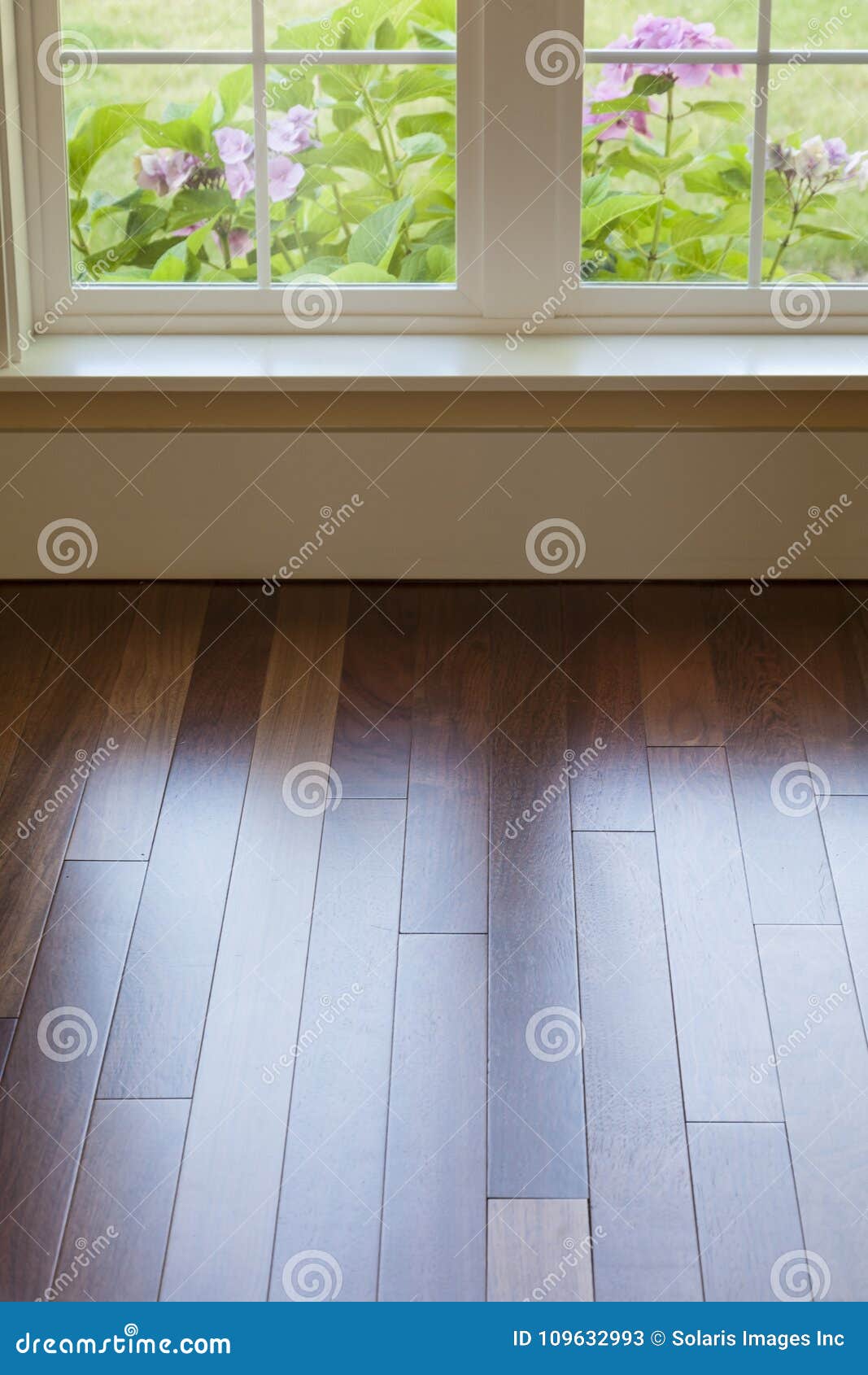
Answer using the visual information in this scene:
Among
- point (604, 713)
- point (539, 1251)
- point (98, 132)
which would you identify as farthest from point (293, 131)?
point (539, 1251)

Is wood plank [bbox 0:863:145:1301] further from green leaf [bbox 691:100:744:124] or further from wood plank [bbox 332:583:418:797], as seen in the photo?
green leaf [bbox 691:100:744:124]

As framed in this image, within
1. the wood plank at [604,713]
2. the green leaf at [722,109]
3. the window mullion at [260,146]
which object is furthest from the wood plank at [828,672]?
the window mullion at [260,146]

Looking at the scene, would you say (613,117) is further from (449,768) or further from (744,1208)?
(744,1208)

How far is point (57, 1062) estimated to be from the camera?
1766 mm

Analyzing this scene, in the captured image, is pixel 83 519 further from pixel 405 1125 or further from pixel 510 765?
pixel 405 1125

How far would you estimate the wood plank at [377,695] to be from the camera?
2.29 meters

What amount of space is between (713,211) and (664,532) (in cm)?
57

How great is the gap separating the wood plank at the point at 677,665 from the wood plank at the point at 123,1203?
1017mm

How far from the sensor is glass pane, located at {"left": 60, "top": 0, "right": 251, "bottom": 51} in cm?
261

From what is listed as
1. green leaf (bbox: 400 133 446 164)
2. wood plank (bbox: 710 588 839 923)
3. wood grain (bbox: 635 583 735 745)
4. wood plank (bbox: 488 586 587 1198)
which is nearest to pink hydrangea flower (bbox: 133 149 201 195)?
green leaf (bbox: 400 133 446 164)

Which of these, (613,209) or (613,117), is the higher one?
(613,117)

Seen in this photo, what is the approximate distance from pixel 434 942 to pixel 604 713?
2.02 feet

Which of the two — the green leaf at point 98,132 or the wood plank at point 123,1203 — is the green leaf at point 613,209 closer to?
the green leaf at point 98,132

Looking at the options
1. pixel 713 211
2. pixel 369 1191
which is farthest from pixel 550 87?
pixel 369 1191
